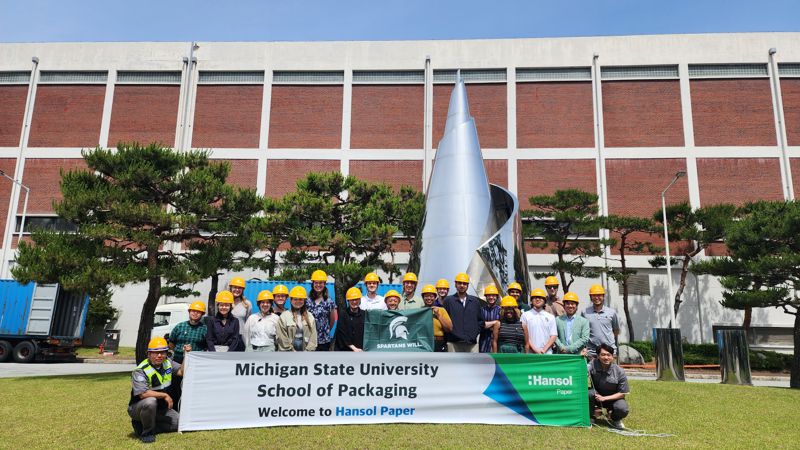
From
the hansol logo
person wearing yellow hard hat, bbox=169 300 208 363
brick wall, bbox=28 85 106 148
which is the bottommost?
the hansol logo

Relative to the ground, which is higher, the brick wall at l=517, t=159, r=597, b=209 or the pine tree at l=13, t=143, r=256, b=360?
the brick wall at l=517, t=159, r=597, b=209

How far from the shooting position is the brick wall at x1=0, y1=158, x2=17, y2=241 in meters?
31.7

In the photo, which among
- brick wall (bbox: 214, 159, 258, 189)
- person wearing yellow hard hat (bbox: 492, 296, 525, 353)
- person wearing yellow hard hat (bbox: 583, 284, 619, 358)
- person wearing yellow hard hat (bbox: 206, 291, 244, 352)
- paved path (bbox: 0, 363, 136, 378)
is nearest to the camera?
person wearing yellow hard hat (bbox: 206, 291, 244, 352)

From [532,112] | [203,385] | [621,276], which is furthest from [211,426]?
[532,112]

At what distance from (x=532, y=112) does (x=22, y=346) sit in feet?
96.1

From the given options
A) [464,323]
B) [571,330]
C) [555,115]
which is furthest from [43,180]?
[571,330]

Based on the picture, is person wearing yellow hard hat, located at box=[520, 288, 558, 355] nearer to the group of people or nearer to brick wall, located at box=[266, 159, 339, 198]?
the group of people

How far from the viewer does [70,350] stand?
70.5 ft

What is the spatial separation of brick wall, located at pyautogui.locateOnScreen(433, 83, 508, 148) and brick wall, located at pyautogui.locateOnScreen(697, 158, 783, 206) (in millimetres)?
12139

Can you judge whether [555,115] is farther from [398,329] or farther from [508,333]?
[398,329]

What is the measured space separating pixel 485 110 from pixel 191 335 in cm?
2875

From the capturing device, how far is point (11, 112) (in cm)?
3366

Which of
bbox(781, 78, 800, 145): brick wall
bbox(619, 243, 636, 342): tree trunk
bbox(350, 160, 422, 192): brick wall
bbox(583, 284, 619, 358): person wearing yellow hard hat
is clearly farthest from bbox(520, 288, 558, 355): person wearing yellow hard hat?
bbox(781, 78, 800, 145): brick wall

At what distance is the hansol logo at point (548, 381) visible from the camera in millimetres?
6785
